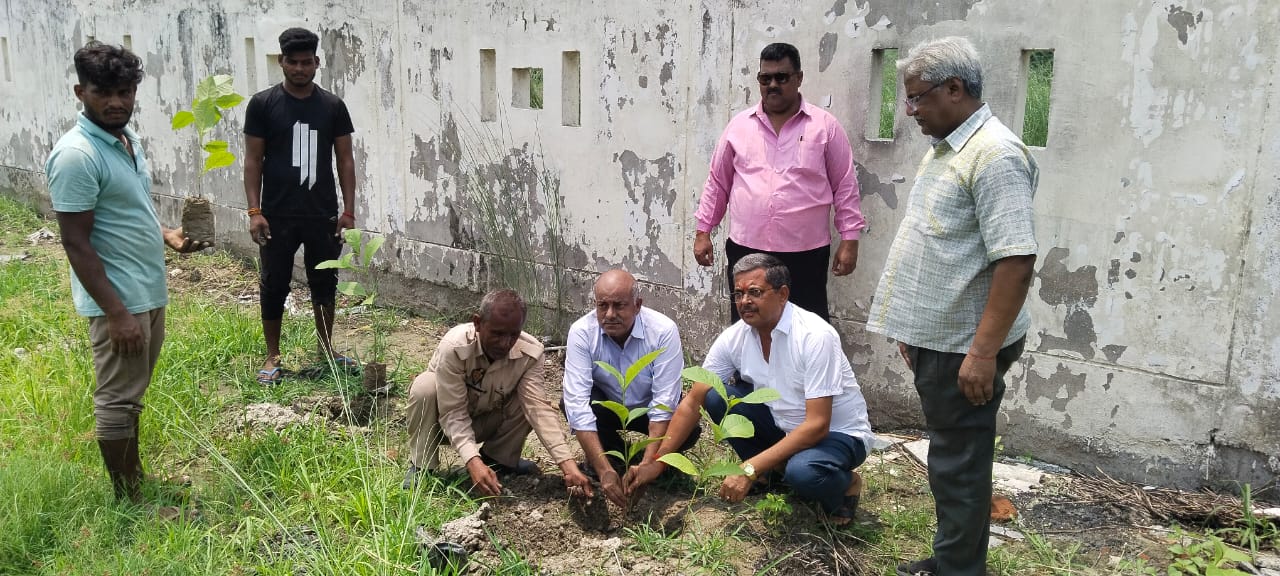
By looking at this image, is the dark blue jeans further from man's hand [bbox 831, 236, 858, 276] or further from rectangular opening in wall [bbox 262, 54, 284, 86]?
rectangular opening in wall [bbox 262, 54, 284, 86]

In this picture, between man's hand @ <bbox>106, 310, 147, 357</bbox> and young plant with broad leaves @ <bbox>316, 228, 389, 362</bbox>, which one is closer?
man's hand @ <bbox>106, 310, 147, 357</bbox>

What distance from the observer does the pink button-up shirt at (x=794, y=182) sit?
4.25 m

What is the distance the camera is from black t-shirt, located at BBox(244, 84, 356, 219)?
195 inches

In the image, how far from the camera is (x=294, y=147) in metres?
5.03

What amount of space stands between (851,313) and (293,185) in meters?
2.84

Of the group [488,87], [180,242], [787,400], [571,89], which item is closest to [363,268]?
[488,87]

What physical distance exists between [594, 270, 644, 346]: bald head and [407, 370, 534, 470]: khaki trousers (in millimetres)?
496

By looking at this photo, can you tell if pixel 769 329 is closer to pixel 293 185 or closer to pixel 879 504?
pixel 879 504

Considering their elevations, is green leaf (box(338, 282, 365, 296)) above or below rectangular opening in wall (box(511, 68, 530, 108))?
below

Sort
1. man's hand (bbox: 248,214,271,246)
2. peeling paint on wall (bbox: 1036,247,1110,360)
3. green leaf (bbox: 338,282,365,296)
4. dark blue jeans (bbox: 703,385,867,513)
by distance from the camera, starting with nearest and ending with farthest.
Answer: dark blue jeans (bbox: 703,385,867,513)
peeling paint on wall (bbox: 1036,247,1110,360)
green leaf (bbox: 338,282,365,296)
man's hand (bbox: 248,214,271,246)

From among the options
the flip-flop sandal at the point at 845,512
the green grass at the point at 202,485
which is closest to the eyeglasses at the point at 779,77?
the flip-flop sandal at the point at 845,512

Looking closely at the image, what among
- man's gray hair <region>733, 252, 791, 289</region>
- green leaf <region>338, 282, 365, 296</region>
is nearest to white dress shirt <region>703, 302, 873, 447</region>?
man's gray hair <region>733, 252, 791, 289</region>

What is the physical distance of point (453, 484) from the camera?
368 cm

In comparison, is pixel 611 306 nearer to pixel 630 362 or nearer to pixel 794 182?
pixel 630 362
